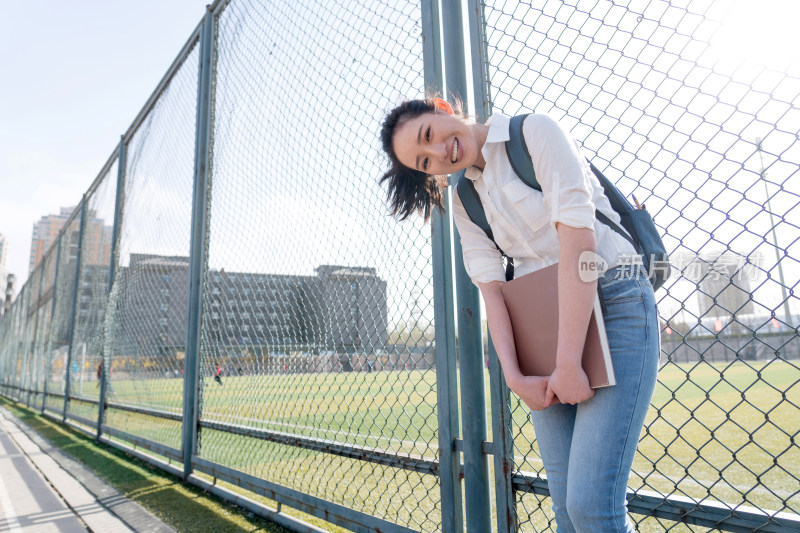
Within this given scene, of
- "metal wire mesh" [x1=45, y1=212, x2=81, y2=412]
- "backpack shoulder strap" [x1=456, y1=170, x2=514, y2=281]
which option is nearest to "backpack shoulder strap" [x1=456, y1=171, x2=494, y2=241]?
"backpack shoulder strap" [x1=456, y1=170, x2=514, y2=281]

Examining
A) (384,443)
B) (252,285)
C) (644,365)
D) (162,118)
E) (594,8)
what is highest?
(162,118)

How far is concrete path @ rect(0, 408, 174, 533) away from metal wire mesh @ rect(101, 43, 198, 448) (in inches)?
28.3

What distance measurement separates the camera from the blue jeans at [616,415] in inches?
43.2

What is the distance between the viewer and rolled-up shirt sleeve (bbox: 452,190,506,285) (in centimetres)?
147

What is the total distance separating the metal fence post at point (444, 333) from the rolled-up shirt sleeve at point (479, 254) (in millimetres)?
491

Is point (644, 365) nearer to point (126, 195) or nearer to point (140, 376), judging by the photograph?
point (140, 376)

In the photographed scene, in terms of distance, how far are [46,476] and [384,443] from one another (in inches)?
156

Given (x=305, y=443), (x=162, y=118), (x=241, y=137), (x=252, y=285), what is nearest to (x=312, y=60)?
(x=241, y=137)

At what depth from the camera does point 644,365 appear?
44.6 inches

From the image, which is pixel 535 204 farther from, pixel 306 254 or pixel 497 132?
pixel 306 254

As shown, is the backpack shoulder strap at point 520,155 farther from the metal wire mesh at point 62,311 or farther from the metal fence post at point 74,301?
the metal wire mesh at point 62,311

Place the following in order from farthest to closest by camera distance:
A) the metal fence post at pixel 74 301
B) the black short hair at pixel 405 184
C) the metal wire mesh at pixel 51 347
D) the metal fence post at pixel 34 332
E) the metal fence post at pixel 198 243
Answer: the metal fence post at pixel 34 332
the metal wire mesh at pixel 51 347
the metal fence post at pixel 74 301
the metal fence post at pixel 198 243
the black short hair at pixel 405 184

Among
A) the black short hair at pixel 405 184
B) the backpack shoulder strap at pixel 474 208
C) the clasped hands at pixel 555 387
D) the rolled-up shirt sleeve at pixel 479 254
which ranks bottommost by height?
the clasped hands at pixel 555 387

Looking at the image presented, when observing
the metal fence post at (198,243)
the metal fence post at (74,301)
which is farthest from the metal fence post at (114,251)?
the metal fence post at (198,243)
